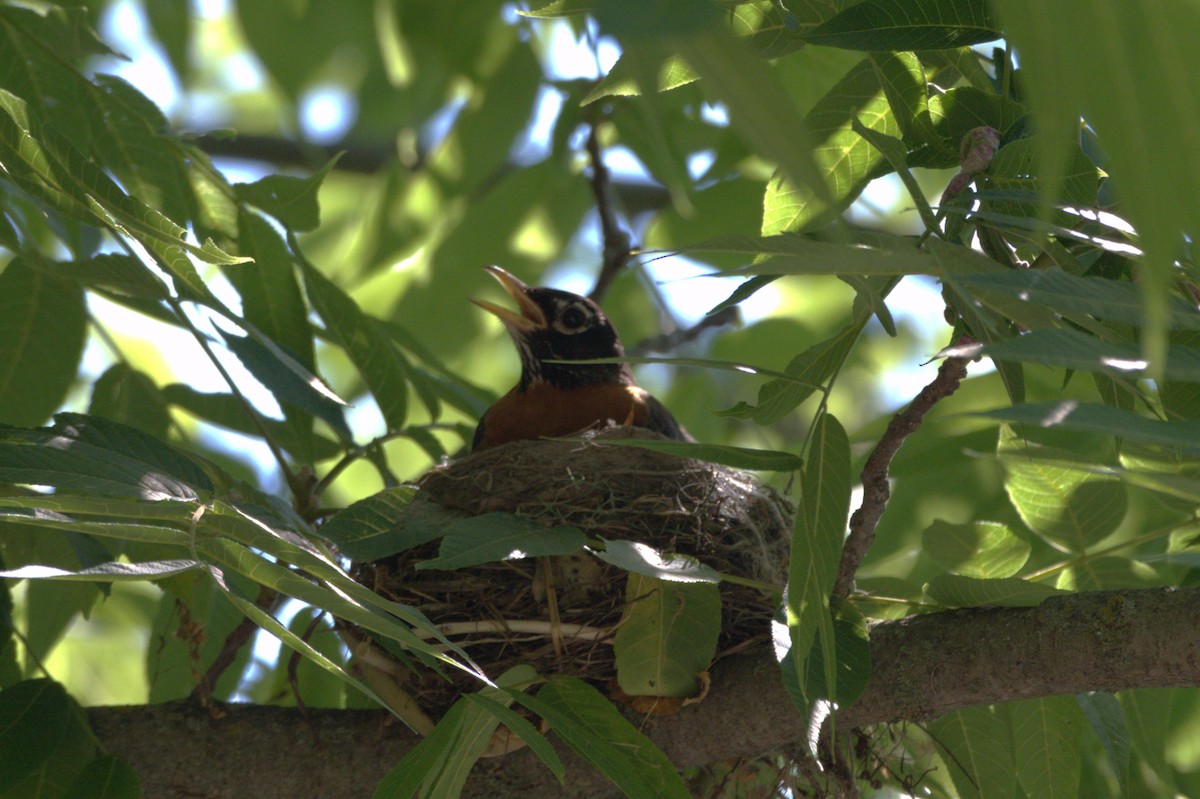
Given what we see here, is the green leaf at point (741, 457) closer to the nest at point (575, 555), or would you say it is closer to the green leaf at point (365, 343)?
the nest at point (575, 555)

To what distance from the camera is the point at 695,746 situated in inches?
109

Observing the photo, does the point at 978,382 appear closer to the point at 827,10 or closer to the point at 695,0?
the point at 827,10

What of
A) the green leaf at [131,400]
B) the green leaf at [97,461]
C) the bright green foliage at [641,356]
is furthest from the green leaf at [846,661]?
the green leaf at [131,400]

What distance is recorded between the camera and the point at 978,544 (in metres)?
2.79

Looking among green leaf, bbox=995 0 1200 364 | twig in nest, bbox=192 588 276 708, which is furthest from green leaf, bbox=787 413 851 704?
twig in nest, bbox=192 588 276 708

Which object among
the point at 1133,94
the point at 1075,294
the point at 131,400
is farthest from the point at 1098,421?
the point at 131,400

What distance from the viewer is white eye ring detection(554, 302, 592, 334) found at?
5.52m

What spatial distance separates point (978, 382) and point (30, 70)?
9.44 ft

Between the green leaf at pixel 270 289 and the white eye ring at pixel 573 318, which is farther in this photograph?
the white eye ring at pixel 573 318

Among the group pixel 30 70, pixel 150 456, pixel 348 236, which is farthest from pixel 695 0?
pixel 348 236

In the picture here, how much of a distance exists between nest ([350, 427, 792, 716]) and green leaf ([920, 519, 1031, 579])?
0.42m

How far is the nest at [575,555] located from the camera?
297 centimetres

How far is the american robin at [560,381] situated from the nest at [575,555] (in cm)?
53

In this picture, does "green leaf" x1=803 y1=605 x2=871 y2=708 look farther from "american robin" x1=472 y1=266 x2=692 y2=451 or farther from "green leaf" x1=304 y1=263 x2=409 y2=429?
"american robin" x1=472 y1=266 x2=692 y2=451
